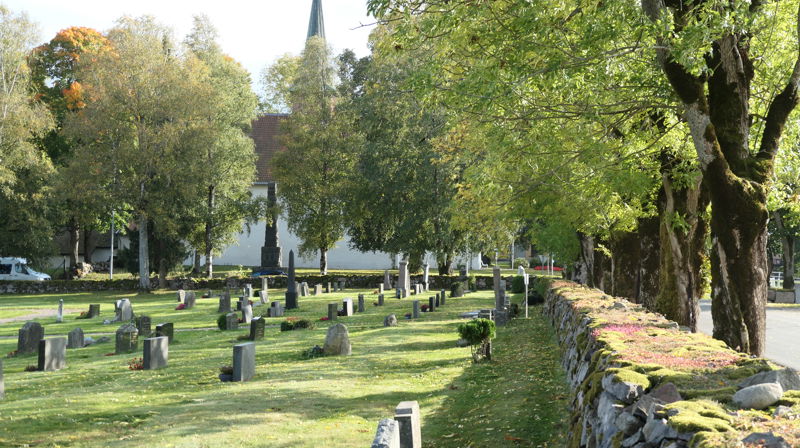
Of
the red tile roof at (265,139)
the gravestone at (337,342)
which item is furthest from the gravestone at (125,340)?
the red tile roof at (265,139)

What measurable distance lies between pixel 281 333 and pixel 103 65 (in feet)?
92.0

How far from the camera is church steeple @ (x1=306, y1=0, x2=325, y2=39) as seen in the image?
81.4 meters

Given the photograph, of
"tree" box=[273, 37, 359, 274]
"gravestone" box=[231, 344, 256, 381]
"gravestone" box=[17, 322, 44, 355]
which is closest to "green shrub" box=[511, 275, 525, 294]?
"tree" box=[273, 37, 359, 274]

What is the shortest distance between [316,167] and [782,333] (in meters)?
32.9

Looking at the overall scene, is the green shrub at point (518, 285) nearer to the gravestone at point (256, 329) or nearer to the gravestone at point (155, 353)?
the gravestone at point (256, 329)

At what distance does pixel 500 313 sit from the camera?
24859mm

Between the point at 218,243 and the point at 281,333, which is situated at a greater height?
the point at 218,243

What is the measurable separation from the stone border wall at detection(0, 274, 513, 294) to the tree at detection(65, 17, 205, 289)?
179 inches

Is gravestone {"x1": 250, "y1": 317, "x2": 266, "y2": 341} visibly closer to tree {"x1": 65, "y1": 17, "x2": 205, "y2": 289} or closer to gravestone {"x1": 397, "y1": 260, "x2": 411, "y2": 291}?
gravestone {"x1": 397, "y1": 260, "x2": 411, "y2": 291}

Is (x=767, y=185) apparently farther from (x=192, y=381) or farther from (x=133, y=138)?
(x=133, y=138)

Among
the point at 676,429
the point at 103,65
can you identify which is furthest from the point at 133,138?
the point at 676,429

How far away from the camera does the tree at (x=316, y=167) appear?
50625mm

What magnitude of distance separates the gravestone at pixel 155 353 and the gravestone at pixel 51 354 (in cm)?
204

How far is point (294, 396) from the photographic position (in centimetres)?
1260
